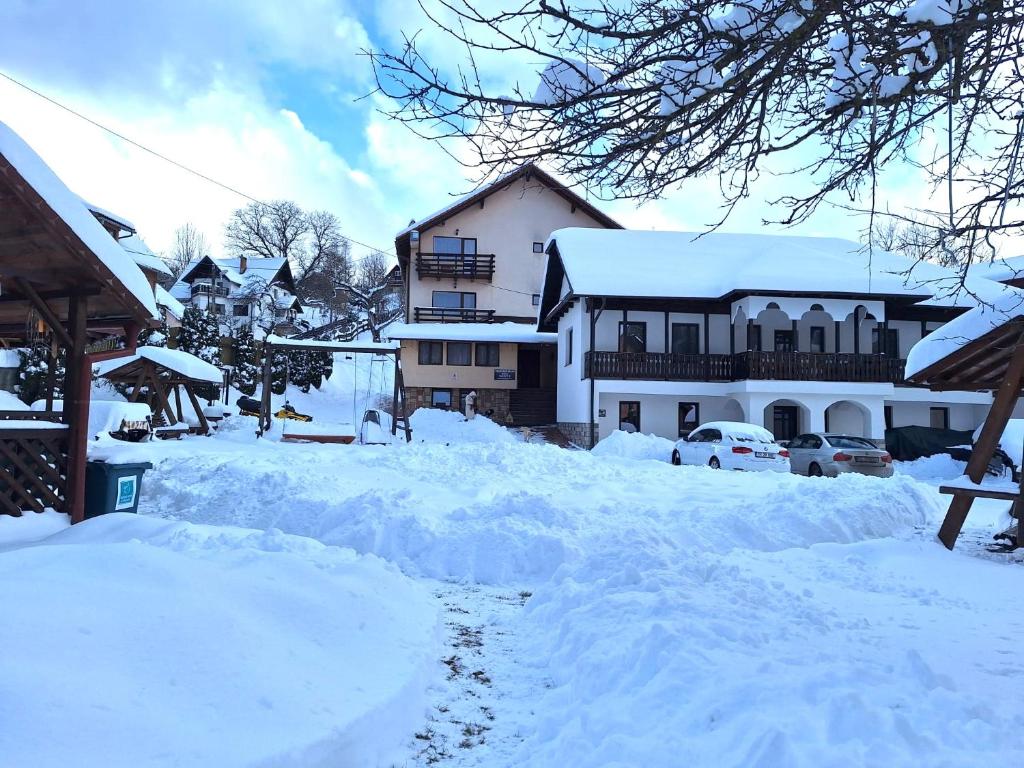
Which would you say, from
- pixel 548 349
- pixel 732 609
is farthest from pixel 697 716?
pixel 548 349

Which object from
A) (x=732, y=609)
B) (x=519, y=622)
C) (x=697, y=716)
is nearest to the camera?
(x=697, y=716)

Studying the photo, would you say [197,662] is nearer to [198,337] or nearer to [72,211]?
[72,211]

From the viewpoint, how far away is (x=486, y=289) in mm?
38531

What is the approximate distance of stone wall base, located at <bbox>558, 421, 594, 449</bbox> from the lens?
25.4 metres

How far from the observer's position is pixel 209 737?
9.38 feet

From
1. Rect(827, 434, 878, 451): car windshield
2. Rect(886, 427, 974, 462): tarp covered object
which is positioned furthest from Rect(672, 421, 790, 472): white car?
Rect(886, 427, 974, 462): tarp covered object

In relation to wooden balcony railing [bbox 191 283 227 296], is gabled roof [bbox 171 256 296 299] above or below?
above

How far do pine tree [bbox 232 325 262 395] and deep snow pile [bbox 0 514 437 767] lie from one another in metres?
36.0

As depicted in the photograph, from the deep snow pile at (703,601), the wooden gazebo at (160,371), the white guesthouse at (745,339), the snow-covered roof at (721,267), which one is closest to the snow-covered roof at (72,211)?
the deep snow pile at (703,601)

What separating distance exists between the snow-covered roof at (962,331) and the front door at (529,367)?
2676 centimetres

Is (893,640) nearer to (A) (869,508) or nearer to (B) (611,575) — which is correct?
(B) (611,575)

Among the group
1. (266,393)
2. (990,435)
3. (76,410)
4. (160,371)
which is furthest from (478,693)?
(160,371)

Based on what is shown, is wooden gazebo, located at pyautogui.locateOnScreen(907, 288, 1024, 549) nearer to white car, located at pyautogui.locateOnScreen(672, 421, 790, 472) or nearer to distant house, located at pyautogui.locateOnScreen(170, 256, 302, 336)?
white car, located at pyautogui.locateOnScreen(672, 421, 790, 472)

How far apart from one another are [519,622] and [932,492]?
10.5m
